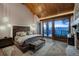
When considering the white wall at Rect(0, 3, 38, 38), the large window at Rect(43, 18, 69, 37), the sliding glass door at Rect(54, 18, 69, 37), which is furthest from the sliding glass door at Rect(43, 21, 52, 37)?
the white wall at Rect(0, 3, 38, 38)

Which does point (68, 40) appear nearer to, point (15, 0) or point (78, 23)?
point (78, 23)

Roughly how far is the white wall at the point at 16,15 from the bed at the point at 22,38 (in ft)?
0.38

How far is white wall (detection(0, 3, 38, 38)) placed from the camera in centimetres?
257

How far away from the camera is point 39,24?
2.73m

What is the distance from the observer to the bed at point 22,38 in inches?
102

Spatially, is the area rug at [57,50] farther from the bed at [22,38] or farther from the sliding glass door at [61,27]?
the bed at [22,38]

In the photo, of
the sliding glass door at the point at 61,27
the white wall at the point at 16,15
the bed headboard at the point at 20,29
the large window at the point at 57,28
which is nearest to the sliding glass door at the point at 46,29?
the large window at the point at 57,28

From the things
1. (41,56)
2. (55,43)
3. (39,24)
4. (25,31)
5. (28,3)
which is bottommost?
(41,56)

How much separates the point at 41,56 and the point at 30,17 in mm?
980

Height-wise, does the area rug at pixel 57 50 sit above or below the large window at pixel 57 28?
below

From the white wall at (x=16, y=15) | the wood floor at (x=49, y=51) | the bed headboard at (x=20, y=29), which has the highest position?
the white wall at (x=16, y=15)

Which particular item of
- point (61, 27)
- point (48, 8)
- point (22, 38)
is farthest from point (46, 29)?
point (22, 38)

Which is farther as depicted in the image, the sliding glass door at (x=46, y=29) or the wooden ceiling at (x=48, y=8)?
the sliding glass door at (x=46, y=29)

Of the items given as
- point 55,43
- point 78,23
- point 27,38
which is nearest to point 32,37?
point 27,38
